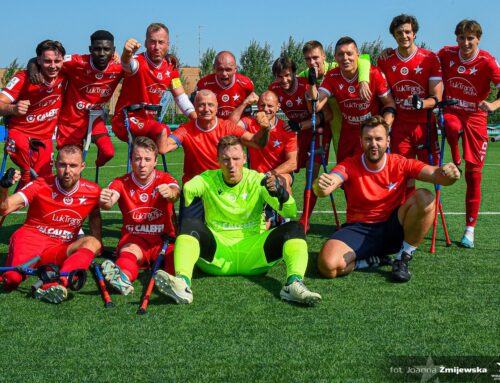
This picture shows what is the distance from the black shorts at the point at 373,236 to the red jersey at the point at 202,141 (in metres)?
1.66

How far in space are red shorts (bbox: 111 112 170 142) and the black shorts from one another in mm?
2332

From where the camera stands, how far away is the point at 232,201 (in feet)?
17.7

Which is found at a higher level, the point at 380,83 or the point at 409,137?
the point at 380,83

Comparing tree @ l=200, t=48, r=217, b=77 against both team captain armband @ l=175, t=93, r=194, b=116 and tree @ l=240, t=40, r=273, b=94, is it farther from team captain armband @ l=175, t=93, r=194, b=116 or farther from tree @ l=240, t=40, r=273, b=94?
team captain armband @ l=175, t=93, r=194, b=116

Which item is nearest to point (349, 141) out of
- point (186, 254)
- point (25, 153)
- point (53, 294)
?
point (186, 254)

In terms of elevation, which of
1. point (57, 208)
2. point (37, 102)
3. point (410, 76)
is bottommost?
point (57, 208)

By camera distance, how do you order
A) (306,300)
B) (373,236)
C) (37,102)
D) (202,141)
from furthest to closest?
(37,102)
(202,141)
(373,236)
(306,300)

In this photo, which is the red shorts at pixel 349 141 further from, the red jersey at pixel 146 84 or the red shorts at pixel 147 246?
the red shorts at pixel 147 246

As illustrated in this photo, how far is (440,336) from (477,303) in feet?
2.72

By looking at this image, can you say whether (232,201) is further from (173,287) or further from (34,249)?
(34,249)

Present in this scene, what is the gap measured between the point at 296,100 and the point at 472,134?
6.77 ft

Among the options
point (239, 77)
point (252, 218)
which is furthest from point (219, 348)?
point (239, 77)

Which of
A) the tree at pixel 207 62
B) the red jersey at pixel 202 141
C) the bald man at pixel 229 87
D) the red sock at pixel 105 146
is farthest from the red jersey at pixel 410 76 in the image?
the tree at pixel 207 62

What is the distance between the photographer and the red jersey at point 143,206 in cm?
561
